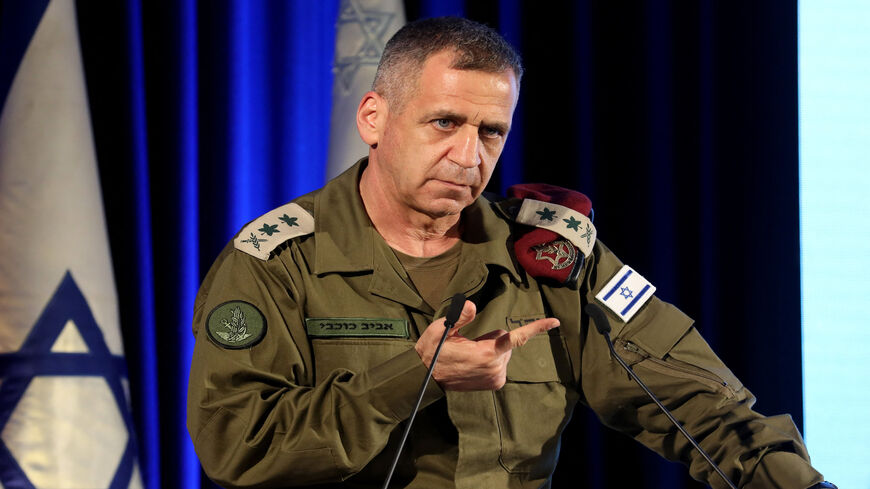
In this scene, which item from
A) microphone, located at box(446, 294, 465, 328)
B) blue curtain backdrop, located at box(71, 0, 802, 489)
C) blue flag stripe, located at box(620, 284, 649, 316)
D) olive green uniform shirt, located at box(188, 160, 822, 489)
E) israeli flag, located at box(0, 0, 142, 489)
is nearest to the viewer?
microphone, located at box(446, 294, 465, 328)

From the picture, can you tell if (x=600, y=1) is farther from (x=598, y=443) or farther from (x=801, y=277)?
(x=598, y=443)

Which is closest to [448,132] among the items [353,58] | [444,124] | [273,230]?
[444,124]

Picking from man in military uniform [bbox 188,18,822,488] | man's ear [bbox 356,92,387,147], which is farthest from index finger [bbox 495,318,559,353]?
man's ear [bbox 356,92,387,147]

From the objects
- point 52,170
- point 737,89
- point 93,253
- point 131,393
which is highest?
point 737,89

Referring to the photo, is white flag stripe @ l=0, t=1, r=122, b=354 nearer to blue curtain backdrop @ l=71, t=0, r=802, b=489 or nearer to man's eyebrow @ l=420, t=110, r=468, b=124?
blue curtain backdrop @ l=71, t=0, r=802, b=489

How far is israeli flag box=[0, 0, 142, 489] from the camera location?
1.89 m

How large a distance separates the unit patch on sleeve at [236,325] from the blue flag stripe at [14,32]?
0.80m

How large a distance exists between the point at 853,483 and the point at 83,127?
1918mm

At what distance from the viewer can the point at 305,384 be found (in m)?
1.51

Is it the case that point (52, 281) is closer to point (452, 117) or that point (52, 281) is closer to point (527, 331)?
point (452, 117)

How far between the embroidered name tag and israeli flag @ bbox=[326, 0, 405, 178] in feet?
2.29

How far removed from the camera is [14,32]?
192 centimetres

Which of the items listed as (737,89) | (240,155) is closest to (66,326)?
(240,155)

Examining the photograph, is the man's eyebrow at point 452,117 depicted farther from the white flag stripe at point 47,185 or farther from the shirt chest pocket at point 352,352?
the white flag stripe at point 47,185
